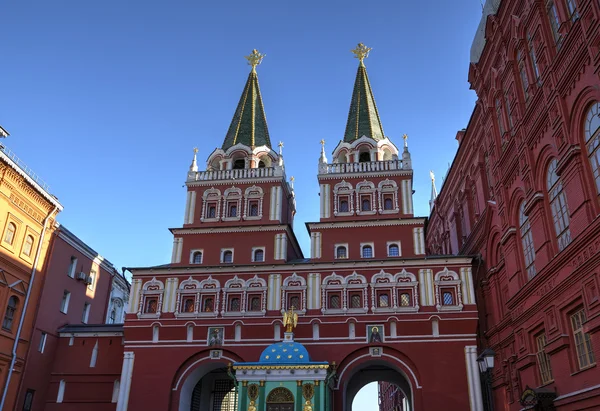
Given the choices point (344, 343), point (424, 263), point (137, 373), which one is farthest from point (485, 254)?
point (137, 373)

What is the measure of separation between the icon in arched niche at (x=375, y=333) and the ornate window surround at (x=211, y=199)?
1188 centimetres

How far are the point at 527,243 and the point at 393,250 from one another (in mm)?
10585

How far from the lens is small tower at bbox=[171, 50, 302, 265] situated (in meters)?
32.6

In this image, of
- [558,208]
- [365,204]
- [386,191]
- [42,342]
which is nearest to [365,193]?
[365,204]

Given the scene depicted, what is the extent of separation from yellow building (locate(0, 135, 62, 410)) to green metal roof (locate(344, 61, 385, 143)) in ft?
63.4

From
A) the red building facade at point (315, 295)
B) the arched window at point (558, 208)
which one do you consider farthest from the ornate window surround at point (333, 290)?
the arched window at point (558, 208)

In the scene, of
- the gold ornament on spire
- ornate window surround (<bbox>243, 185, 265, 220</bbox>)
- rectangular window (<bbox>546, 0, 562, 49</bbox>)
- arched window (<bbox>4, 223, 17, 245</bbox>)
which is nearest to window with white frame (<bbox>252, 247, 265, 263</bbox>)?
ornate window surround (<bbox>243, 185, 265, 220</bbox>)

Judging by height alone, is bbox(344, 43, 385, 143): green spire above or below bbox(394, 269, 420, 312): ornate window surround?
above

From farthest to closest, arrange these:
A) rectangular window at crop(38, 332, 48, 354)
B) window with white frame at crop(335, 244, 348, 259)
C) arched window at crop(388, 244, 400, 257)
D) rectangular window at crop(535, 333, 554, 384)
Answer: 1. window with white frame at crop(335, 244, 348, 259)
2. arched window at crop(388, 244, 400, 257)
3. rectangular window at crop(38, 332, 48, 354)
4. rectangular window at crop(535, 333, 554, 384)

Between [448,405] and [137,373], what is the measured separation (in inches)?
622

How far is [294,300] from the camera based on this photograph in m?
29.6

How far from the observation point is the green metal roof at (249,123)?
37750 millimetres

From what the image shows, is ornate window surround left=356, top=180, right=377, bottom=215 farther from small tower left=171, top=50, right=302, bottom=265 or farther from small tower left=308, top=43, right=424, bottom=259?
small tower left=171, top=50, right=302, bottom=265

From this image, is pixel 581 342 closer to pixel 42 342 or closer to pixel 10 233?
pixel 10 233
